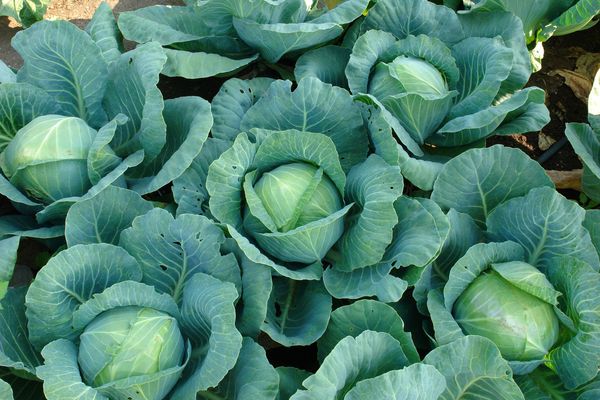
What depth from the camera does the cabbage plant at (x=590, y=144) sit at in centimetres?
270

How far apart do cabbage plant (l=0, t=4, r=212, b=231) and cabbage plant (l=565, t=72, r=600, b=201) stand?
1.53 metres

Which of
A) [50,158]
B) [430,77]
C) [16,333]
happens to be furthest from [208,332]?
[430,77]

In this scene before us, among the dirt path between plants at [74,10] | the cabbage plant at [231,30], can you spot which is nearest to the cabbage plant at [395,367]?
the cabbage plant at [231,30]

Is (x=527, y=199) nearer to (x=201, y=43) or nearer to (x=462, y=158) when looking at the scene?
(x=462, y=158)

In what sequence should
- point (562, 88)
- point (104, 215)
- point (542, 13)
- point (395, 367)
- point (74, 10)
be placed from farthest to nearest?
point (562, 88) → point (74, 10) → point (542, 13) → point (104, 215) → point (395, 367)

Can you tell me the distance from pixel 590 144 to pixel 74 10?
8.58 feet

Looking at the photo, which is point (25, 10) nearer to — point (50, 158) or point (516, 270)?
point (50, 158)

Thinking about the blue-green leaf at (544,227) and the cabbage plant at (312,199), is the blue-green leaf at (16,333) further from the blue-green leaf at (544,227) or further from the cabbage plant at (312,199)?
the blue-green leaf at (544,227)

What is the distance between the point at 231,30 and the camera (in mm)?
2947

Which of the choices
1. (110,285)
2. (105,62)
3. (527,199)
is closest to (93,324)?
(110,285)

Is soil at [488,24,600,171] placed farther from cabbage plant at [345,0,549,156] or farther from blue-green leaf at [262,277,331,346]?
blue-green leaf at [262,277,331,346]

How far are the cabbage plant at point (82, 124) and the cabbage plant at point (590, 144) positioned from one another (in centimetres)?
153

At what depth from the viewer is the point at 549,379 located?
2.38 m

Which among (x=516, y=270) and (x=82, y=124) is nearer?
(x=516, y=270)
